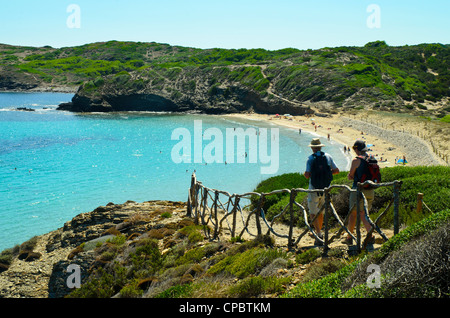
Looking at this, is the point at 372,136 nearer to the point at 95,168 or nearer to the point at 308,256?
the point at 95,168

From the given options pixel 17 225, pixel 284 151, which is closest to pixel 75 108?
pixel 284 151

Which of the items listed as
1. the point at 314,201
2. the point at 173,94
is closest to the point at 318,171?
the point at 314,201

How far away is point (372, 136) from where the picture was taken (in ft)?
159

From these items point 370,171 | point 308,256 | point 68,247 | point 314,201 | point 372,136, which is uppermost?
point 370,171

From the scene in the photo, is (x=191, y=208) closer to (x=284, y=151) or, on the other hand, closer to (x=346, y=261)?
(x=346, y=261)

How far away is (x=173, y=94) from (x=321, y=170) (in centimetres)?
8433

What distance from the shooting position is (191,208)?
14.7 meters

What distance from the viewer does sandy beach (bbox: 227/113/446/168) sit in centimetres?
3412

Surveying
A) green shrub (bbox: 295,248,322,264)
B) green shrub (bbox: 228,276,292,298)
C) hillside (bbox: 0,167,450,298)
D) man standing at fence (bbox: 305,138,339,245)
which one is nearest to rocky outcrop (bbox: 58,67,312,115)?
hillside (bbox: 0,167,450,298)

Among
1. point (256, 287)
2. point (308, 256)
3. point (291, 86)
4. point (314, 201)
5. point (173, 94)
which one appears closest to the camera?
point (256, 287)

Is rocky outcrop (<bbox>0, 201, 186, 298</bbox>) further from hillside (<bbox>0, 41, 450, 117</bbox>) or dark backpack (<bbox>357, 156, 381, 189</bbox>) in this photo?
hillside (<bbox>0, 41, 450, 117</bbox>)

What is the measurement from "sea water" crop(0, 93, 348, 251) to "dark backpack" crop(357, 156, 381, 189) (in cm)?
2016

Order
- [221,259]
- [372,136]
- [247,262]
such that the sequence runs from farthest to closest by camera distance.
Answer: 1. [372,136]
2. [221,259]
3. [247,262]

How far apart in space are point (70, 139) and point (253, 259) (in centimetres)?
5471
